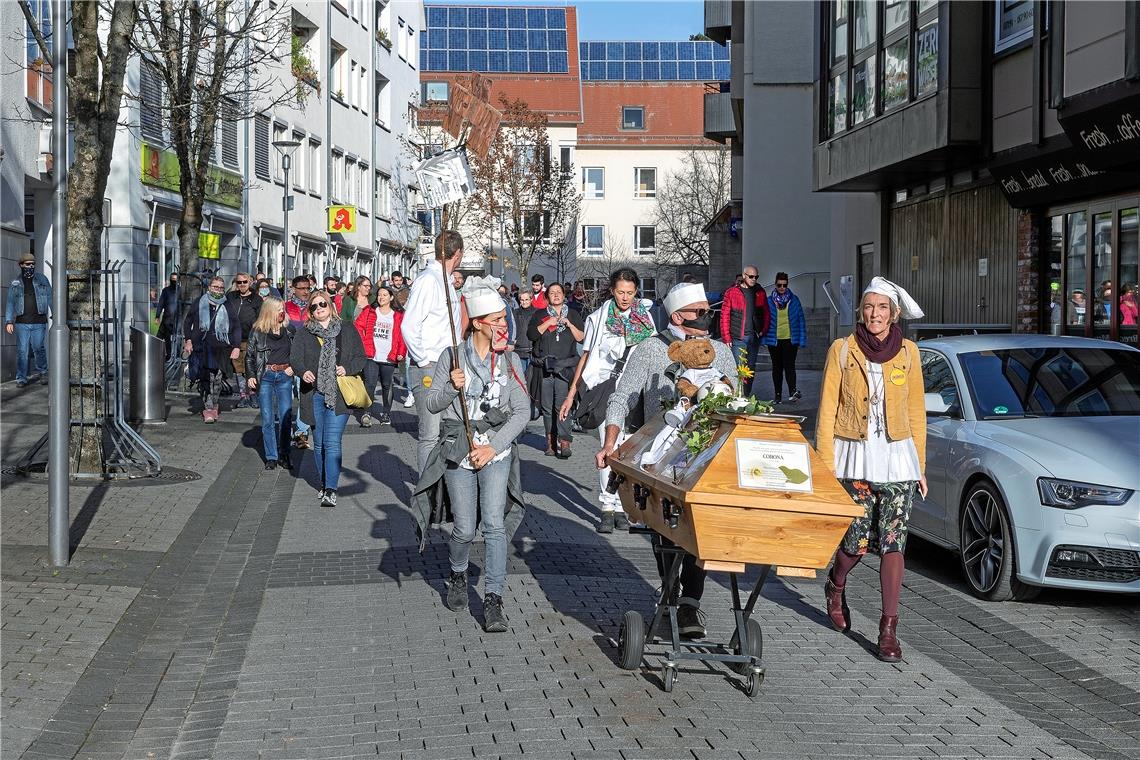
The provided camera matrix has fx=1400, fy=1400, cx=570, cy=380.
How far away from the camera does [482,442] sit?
25.3ft

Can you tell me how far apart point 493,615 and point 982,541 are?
3.21 meters

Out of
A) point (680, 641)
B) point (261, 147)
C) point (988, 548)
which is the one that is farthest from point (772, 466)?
point (261, 147)

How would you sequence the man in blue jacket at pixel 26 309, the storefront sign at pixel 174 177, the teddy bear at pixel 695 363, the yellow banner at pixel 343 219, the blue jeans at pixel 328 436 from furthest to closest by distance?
the yellow banner at pixel 343 219
the storefront sign at pixel 174 177
the man in blue jacket at pixel 26 309
the blue jeans at pixel 328 436
the teddy bear at pixel 695 363

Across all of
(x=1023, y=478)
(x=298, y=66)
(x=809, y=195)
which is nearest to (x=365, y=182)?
(x=298, y=66)

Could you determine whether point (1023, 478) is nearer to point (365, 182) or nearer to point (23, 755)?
point (23, 755)

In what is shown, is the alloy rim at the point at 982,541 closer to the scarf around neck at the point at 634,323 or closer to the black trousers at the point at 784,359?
the scarf around neck at the point at 634,323

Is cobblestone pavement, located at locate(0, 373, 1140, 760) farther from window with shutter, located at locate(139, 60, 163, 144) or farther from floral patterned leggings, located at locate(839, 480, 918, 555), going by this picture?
window with shutter, located at locate(139, 60, 163, 144)

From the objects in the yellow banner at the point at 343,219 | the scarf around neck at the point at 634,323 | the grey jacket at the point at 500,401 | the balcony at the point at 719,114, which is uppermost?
the balcony at the point at 719,114

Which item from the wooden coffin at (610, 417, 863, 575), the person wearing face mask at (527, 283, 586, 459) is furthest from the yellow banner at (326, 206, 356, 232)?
the wooden coffin at (610, 417, 863, 575)

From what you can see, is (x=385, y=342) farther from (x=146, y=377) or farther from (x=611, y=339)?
(x=611, y=339)

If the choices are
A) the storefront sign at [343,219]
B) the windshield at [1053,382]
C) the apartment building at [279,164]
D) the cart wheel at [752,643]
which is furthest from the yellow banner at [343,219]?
the cart wheel at [752,643]

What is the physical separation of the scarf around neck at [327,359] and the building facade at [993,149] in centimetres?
846

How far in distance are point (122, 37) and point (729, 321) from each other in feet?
33.6

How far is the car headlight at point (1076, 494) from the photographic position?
26.2 ft
